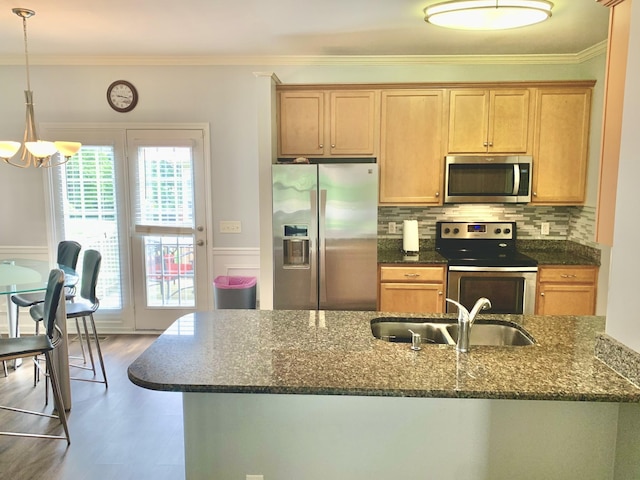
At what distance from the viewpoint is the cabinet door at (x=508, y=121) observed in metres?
3.97

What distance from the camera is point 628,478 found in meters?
1.62

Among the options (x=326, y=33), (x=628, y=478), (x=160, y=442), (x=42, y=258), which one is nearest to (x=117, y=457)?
(x=160, y=442)

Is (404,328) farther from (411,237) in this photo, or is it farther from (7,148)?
(7,148)

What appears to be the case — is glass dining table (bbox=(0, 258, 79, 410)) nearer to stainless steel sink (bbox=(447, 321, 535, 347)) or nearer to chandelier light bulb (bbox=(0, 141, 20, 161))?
chandelier light bulb (bbox=(0, 141, 20, 161))

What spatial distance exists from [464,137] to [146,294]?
3.36 metres

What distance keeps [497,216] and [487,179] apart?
1.67 feet

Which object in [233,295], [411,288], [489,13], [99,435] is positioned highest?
[489,13]

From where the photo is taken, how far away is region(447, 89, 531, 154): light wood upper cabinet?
3.98 m

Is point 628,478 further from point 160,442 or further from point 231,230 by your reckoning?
point 231,230

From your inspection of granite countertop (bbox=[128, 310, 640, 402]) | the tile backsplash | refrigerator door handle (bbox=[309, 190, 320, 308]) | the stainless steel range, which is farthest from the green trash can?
granite countertop (bbox=[128, 310, 640, 402])

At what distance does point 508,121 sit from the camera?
4000 mm

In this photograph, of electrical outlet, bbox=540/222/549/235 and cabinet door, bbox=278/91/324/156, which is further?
electrical outlet, bbox=540/222/549/235

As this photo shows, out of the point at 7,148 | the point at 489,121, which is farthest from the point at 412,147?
the point at 7,148

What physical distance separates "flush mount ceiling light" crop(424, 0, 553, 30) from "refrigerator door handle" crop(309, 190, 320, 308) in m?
1.50
